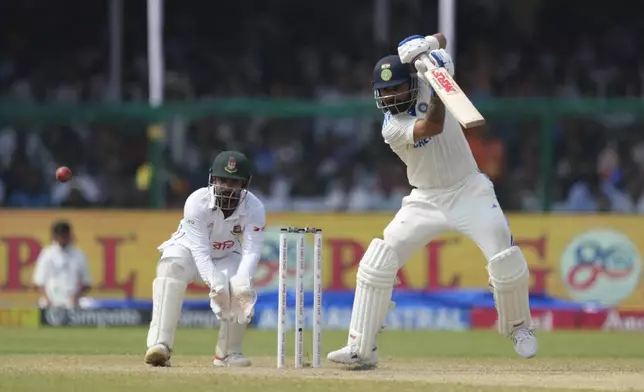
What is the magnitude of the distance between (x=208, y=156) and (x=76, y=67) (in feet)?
15.2

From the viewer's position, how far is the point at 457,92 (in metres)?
8.03

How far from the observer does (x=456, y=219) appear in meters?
8.59

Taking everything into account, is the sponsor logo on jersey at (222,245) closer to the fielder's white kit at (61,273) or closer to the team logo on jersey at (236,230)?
the team logo on jersey at (236,230)

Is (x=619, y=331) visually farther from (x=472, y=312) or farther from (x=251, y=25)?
(x=251, y=25)

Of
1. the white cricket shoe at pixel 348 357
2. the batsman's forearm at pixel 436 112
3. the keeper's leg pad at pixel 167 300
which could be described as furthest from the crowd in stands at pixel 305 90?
the batsman's forearm at pixel 436 112

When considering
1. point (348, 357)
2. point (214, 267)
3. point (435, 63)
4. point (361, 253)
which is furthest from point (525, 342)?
point (361, 253)

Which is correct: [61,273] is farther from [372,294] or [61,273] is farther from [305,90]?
[372,294]

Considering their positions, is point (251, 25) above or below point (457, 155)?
above

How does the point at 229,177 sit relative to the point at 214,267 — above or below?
above

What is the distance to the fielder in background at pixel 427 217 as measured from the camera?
28.0 feet

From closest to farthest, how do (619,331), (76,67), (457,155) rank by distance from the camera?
(457,155), (619,331), (76,67)

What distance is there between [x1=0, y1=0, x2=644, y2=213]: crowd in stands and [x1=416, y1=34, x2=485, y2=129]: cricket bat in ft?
22.1

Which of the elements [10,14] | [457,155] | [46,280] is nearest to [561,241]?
[46,280]

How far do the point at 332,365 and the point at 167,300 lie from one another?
3.76 ft
